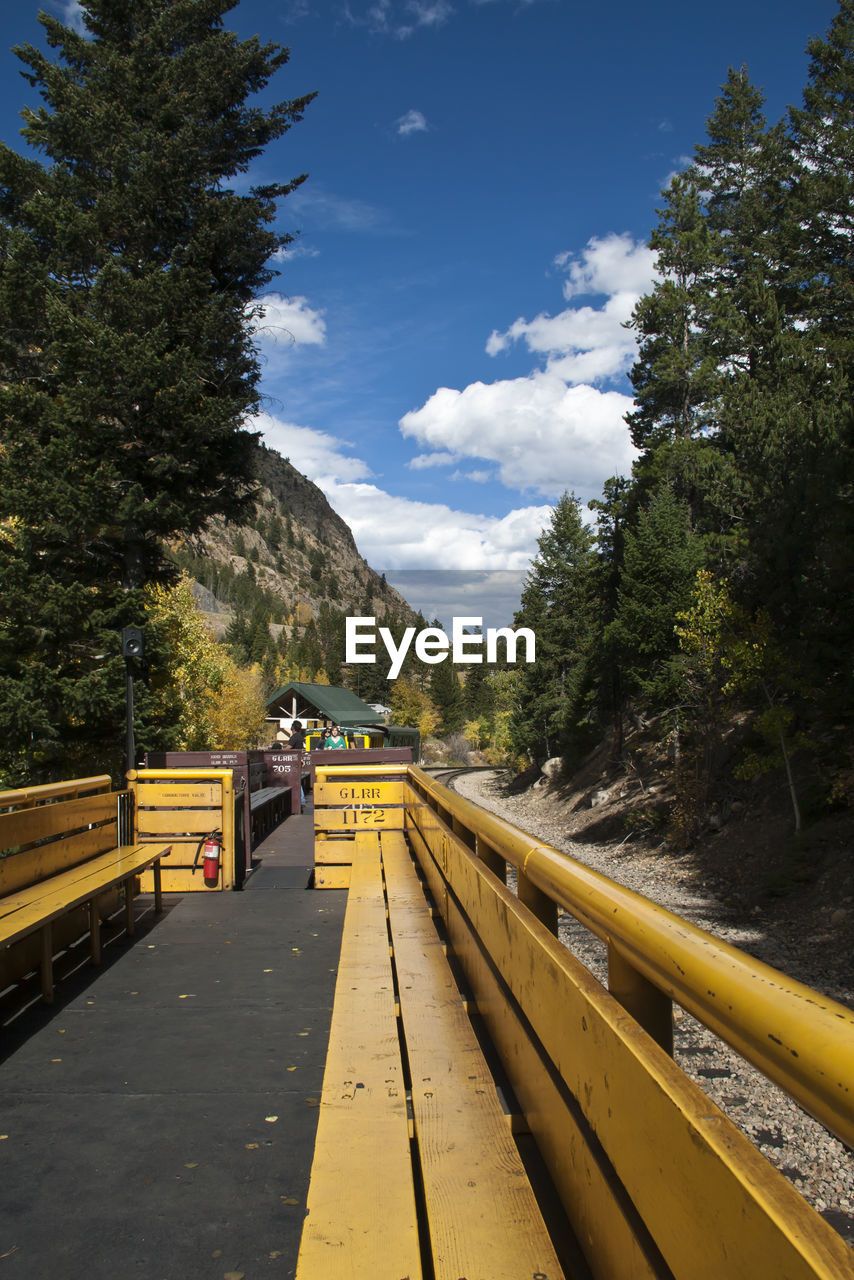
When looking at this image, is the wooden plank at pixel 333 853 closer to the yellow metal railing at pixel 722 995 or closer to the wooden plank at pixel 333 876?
the wooden plank at pixel 333 876

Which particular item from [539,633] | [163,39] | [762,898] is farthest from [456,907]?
[539,633]

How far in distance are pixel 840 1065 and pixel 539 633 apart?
145ft

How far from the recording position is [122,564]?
71.4ft

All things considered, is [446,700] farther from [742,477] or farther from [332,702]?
[742,477]

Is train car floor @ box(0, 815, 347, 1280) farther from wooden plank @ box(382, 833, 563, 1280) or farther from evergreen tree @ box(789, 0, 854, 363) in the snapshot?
evergreen tree @ box(789, 0, 854, 363)

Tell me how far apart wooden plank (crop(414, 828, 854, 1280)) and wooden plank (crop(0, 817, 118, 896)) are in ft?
11.6

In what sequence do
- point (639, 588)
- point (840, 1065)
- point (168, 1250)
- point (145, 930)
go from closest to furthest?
1. point (840, 1065)
2. point (168, 1250)
3. point (145, 930)
4. point (639, 588)

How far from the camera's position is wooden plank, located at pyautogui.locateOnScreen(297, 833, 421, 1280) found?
196 cm

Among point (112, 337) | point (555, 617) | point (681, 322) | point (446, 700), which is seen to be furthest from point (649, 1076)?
point (446, 700)

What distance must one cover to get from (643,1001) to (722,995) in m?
0.53

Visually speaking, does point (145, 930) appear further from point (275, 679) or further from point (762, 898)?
point (275, 679)

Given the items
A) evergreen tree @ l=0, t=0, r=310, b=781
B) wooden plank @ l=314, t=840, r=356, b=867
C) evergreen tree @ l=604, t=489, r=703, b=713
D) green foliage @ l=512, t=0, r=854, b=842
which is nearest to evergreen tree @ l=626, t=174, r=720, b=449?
green foliage @ l=512, t=0, r=854, b=842

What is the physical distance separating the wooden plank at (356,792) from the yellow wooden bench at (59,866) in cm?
183

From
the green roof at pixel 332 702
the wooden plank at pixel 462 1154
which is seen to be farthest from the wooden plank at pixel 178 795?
the green roof at pixel 332 702
